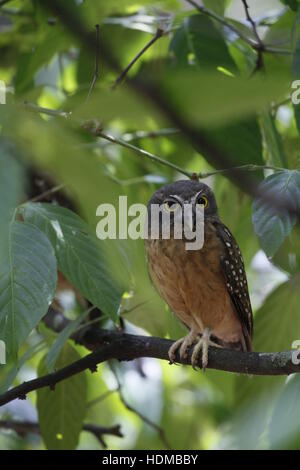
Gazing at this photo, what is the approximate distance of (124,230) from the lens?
197 cm

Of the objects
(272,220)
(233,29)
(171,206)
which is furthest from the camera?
(171,206)

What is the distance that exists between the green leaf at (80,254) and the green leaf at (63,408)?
1.19 metres

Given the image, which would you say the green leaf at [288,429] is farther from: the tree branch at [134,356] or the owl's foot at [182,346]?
the owl's foot at [182,346]

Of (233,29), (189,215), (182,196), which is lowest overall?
(189,215)

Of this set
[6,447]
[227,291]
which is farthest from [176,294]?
[6,447]

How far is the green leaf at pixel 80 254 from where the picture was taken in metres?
2.62

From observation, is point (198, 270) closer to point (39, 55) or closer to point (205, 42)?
point (205, 42)

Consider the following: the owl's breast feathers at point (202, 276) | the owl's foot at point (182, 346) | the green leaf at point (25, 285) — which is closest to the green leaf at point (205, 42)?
the owl's breast feathers at point (202, 276)

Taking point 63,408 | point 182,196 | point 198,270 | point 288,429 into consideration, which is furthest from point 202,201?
point 288,429

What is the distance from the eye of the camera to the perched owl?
4023 millimetres

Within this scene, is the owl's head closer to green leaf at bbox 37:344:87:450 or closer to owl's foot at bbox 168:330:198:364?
owl's foot at bbox 168:330:198:364

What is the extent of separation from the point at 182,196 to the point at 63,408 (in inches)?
57.3

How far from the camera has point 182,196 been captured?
3.99m

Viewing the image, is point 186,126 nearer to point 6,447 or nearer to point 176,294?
point 176,294
